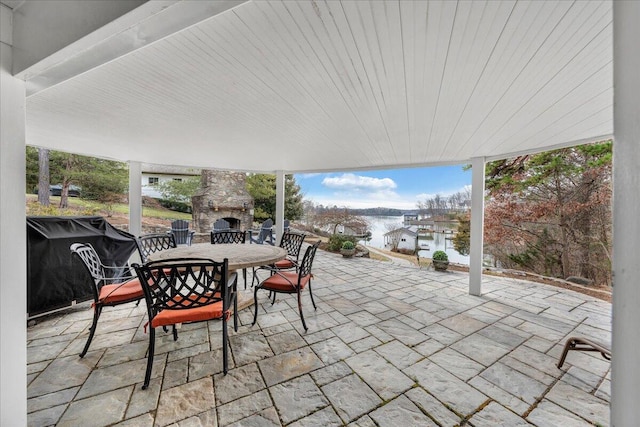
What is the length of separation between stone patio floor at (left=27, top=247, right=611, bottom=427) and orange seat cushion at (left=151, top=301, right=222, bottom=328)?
0.43m

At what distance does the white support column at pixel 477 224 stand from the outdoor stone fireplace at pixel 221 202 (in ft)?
24.0

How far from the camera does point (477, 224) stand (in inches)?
151

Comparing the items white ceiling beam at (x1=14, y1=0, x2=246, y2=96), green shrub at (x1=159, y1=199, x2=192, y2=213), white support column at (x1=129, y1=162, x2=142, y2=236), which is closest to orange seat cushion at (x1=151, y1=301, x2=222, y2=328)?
white ceiling beam at (x1=14, y1=0, x2=246, y2=96)

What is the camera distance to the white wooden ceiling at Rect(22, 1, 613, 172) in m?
1.19

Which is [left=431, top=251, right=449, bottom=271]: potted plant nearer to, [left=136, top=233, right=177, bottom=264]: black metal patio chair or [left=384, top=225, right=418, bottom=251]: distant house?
[left=384, top=225, right=418, bottom=251]: distant house

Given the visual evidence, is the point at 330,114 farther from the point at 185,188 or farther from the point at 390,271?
the point at 185,188

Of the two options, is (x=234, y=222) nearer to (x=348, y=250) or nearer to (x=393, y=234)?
(x=348, y=250)

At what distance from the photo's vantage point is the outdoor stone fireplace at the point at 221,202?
844 centimetres

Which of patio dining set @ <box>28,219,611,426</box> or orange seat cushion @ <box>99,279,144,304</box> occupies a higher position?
orange seat cushion @ <box>99,279,144,304</box>

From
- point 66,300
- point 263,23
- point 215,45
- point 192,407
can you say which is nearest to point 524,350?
point 192,407

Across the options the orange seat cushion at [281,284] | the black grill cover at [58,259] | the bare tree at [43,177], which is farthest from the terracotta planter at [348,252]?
the bare tree at [43,177]

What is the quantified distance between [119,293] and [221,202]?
22.4 ft
